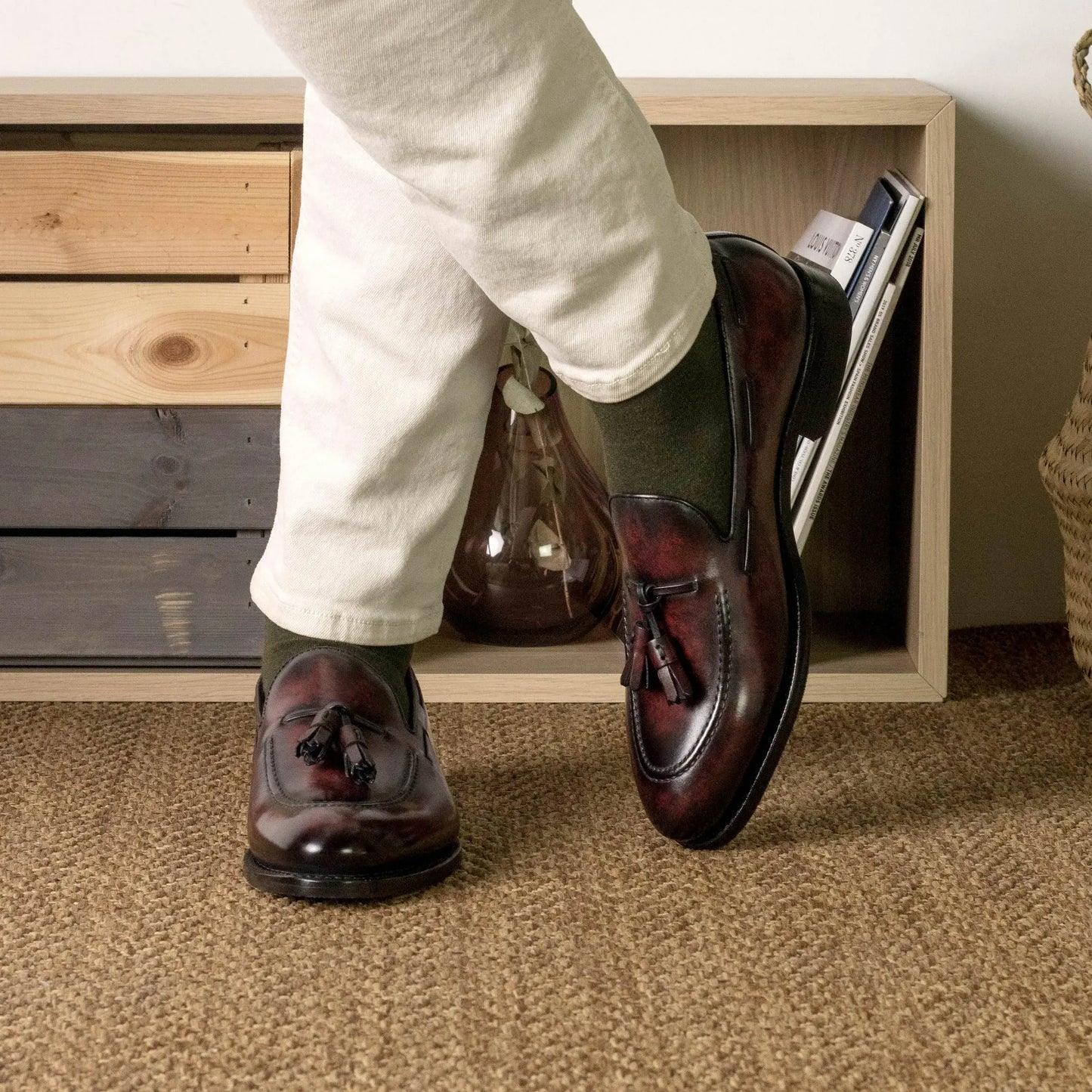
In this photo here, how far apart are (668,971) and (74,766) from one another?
0.50 metres

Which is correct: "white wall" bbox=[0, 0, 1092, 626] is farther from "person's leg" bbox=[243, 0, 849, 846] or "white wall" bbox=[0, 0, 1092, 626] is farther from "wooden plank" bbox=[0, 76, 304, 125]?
"person's leg" bbox=[243, 0, 849, 846]

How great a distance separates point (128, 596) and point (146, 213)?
0.33m

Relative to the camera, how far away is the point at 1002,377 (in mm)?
1237

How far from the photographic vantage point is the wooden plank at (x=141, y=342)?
99 centimetres

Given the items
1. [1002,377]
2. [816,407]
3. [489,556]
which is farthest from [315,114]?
[1002,377]

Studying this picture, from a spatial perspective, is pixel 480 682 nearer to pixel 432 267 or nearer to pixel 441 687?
pixel 441 687

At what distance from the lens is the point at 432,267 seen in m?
0.69

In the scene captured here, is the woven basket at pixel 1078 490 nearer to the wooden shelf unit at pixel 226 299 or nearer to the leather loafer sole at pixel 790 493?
the wooden shelf unit at pixel 226 299

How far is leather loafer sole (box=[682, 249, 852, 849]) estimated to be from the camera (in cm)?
66

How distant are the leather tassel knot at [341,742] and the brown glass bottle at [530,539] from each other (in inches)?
15.3

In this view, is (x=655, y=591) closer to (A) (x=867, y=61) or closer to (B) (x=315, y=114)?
(B) (x=315, y=114)

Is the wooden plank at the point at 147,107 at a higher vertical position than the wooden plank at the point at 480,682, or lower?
higher

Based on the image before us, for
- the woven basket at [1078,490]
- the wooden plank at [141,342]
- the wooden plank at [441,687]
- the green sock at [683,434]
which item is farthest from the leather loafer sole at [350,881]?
the woven basket at [1078,490]

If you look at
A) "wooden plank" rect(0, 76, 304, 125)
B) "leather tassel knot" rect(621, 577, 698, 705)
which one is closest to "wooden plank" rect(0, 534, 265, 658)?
"wooden plank" rect(0, 76, 304, 125)
